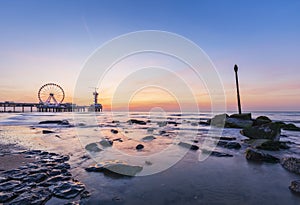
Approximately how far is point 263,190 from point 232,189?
664mm

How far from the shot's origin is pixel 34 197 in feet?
10.4

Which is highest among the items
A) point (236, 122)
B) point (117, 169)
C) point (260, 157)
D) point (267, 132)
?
point (267, 132)

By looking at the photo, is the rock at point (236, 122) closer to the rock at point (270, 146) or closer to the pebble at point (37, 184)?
the rock at point (270, 146)

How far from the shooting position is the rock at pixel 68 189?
333 cm

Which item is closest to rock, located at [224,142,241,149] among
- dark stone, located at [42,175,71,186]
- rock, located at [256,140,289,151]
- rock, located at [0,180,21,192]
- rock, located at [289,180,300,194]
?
rock, located at [256,140,289,151]

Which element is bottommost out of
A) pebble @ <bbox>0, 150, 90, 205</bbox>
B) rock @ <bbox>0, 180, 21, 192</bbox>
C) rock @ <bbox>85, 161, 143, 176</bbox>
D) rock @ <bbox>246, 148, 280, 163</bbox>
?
rock @ <bbox>246, 148, 280, 163</bbox>

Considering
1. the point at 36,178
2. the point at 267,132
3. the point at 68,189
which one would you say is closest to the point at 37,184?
the point at 36,178

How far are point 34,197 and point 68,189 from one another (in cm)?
61

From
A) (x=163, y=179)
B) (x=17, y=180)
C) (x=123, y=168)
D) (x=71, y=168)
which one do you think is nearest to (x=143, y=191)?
(x=163, y=179)

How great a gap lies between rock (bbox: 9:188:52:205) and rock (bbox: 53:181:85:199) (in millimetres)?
158

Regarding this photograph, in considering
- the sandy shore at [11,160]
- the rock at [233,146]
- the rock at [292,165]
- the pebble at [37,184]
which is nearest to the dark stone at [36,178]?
the pebble at [37,184]

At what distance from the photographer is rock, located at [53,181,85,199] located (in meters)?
3.33

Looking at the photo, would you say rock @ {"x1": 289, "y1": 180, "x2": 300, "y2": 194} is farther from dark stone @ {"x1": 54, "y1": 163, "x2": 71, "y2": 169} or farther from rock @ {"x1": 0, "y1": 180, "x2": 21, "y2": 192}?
rock @ {"x1": 0, "y1": 180, "x2": 21, "y2": 192}

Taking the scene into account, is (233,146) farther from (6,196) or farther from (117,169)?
(6,196)
